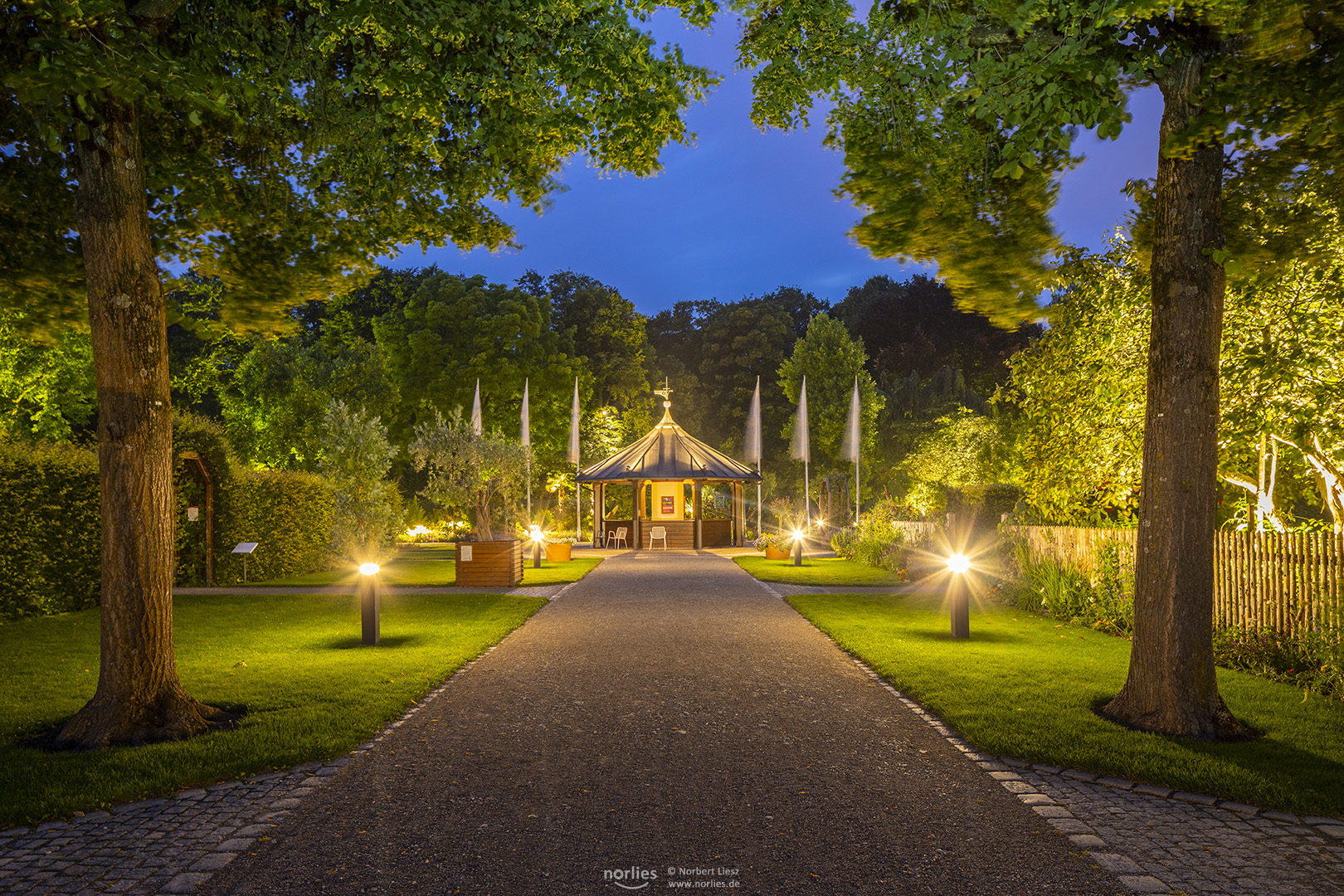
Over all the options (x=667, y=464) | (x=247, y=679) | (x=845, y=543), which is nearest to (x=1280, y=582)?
(x=247, y=679)

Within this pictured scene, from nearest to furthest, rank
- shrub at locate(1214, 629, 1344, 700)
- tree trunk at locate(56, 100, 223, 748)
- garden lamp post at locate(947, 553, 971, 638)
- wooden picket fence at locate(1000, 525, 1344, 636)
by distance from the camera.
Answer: tree trunk at locate(56, 100, 223, 748), shrub at locate(1214, 629, 1344, 700), wooden picket fence at locate(1000, 525, 1344, 636), garden lamp post at locate(947, 553, 971, 638)

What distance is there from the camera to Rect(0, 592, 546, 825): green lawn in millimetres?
4828

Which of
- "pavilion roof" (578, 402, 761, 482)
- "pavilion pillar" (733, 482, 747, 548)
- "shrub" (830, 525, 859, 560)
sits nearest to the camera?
"shrub" (830, 525, 859, 560)

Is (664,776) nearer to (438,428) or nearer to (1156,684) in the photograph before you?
(1156,684)

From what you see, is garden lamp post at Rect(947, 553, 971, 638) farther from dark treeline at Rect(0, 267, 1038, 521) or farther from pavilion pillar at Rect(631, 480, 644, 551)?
pavilion pillar at Rect(631, 480, 644, 551)

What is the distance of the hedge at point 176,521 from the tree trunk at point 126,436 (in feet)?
27.1

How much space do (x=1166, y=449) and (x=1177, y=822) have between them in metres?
2.66

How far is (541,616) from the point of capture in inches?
464

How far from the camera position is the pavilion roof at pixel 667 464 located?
28.6 m

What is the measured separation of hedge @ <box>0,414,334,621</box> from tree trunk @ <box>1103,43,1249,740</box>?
1365cm

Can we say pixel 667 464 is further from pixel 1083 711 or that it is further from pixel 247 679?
pixel 1083 711

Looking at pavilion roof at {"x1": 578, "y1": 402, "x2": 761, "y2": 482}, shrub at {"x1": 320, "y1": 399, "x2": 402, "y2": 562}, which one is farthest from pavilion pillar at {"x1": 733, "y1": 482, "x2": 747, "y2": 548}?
shrub at {"x1": 320, "y1": 399, "x2": 402, "y2": 562}

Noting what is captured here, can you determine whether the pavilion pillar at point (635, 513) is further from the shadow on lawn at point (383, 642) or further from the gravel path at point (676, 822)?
the gravel path at point (676, 822)

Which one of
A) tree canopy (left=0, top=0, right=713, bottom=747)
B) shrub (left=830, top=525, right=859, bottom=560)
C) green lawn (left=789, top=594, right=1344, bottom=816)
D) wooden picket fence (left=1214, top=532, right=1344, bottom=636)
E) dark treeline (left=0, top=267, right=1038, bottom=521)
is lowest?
shrub (left=830, top=525, right=859, bottom=560)
